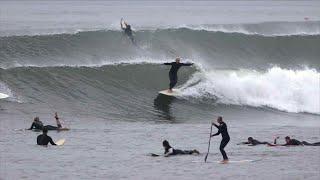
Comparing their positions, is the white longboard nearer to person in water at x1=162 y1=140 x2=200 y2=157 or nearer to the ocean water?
the ocean water

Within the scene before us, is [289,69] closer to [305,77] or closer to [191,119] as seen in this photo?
[305,77]

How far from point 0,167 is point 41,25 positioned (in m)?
36.9

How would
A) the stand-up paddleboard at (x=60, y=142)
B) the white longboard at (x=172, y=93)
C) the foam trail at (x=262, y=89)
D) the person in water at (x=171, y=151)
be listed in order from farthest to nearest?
the foam trail at (x=262, y=89)
the white longboard at (x=172, y=93)
the stand-up paddleboard at (x=60, y=142)
the person in water at (x=171, y=151)

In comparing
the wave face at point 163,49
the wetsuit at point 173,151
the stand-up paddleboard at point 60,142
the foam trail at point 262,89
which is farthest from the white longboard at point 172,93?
the wetsuit at point 173,151

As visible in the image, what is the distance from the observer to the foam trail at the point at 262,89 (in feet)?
97.2

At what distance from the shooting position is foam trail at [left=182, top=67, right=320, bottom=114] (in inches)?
1167

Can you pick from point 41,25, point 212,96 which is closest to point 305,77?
point 212,96

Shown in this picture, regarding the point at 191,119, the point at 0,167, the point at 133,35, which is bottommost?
the point at 0,167

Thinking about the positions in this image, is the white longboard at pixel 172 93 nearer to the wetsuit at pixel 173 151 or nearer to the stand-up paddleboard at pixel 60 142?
the stand-up paddleboard at pixel 60 142

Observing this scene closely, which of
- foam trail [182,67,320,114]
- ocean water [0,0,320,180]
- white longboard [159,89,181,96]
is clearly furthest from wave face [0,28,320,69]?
white longboard [159,89,181,96]

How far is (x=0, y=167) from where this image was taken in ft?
A: 54.1

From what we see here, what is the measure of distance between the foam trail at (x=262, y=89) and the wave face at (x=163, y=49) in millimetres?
3441

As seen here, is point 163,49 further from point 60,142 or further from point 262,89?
point 60,142

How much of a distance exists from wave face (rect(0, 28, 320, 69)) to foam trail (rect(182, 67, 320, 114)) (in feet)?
11.3
